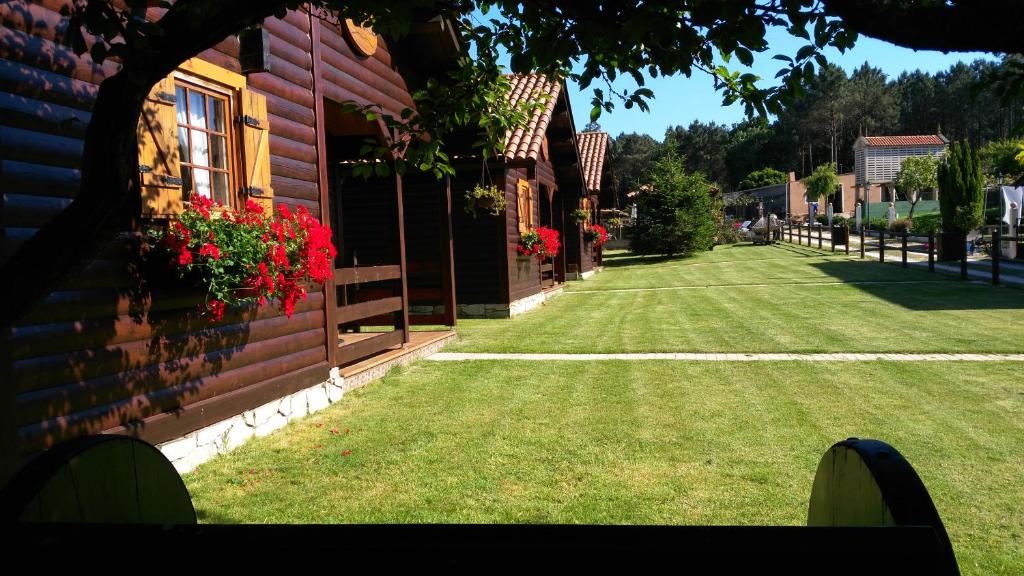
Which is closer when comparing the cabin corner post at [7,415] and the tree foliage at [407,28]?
the tree foliage at [407,28]

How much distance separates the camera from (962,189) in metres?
25.4

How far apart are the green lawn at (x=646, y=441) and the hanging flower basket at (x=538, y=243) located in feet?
16.5

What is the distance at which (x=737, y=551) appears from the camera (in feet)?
3.79

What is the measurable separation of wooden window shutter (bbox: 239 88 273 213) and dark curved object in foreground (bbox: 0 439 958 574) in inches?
→ 183

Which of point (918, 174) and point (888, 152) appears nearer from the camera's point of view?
point (918, 174)

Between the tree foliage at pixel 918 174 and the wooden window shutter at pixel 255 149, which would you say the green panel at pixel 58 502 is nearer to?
the wooden window shutter at pixel 255 149

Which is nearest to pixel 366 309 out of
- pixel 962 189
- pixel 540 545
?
pixel 540 545

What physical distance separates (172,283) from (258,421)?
5.61 feet

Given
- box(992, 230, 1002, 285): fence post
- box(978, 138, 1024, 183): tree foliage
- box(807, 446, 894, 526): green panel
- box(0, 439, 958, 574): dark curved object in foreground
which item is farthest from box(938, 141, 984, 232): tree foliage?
box(0, 439, 958, 574): dark curved object in foreground

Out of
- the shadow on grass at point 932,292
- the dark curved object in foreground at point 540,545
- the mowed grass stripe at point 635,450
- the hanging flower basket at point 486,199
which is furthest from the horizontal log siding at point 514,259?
the dark curved object in foreground at point 540,545

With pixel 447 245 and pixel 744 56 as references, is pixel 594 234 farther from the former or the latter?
pixel 744 56

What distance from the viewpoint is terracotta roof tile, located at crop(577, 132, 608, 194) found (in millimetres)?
25078

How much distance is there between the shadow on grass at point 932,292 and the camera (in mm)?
12617

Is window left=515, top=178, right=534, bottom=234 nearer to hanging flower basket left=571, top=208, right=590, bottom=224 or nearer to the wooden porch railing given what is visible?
hanging flower basket left=571, top=208, right=590, bottom=224
